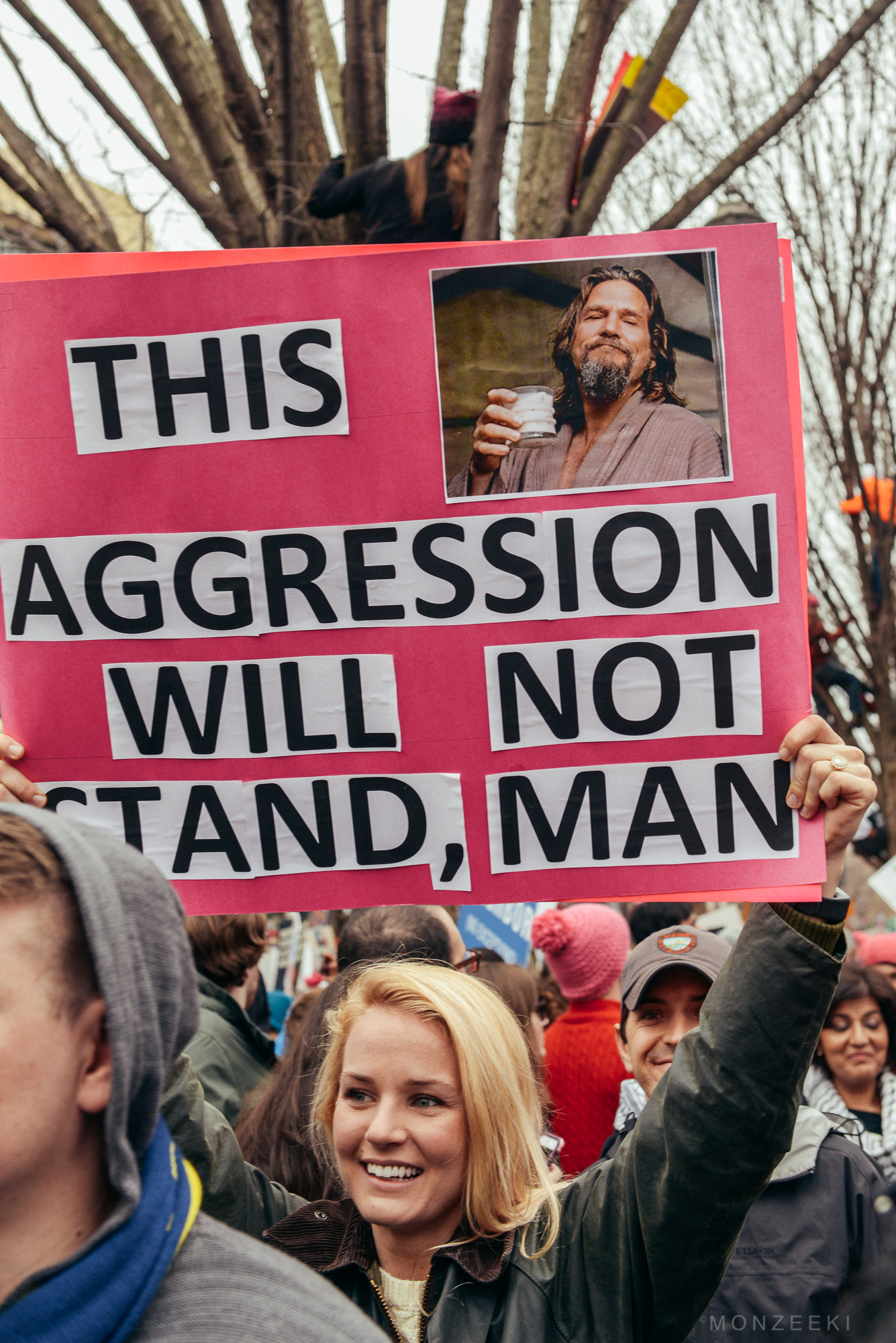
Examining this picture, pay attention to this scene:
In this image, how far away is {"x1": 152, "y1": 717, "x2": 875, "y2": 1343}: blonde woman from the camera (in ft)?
5.25

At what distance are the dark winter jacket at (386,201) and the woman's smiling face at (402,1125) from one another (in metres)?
2.45

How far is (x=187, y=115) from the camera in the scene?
3.75 m

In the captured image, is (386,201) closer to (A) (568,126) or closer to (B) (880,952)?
(A) (568,126)

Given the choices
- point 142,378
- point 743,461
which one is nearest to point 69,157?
point 142,378

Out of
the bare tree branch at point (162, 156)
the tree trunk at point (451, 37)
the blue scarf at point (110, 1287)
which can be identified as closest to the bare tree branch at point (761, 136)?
the tree trunk at point (451, 37)

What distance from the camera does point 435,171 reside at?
12.2 ft

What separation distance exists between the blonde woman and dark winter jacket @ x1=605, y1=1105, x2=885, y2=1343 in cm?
61

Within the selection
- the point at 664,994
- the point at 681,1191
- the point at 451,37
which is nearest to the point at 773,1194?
the point at 664,994

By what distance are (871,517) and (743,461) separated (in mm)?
7883

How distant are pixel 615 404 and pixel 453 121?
7.21 feet

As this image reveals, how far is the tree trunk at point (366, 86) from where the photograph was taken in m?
3.60

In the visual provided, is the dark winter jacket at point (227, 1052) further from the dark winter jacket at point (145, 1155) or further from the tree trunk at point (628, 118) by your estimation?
the tree trunk at point (628, 118)

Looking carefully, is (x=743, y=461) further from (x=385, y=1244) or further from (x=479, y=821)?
(x=385, y=1244)

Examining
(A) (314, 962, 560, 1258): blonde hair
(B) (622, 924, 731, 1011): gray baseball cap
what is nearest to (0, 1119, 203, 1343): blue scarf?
(A) (314, 962, 560, 1258): blonde hair
